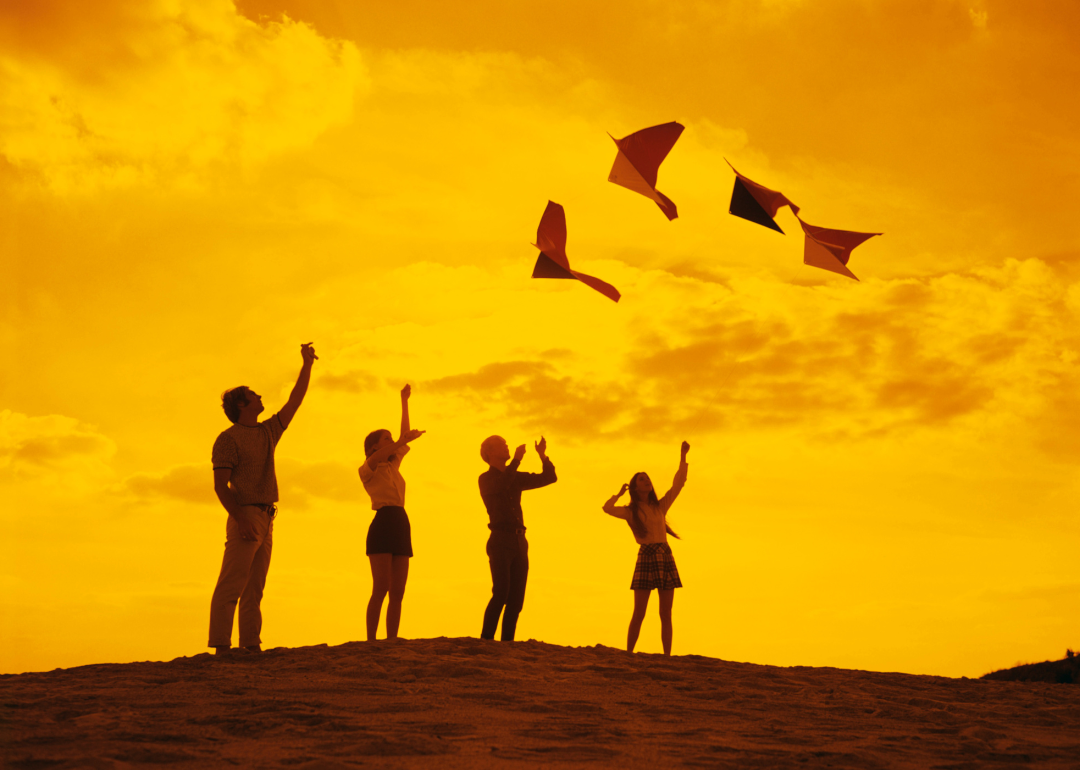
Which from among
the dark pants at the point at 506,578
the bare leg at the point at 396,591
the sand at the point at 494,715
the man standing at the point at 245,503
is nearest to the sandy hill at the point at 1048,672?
the sand at the point at 494,715

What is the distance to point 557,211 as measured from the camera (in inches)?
355

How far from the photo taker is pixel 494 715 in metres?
5.09

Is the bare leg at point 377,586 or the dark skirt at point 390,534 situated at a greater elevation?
the dark skirt at point 390,534

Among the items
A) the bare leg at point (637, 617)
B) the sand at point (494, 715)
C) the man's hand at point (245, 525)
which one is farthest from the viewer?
the bare leg at point (637, 617)

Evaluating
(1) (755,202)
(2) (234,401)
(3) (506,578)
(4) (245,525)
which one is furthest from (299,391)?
(1) (755,202)

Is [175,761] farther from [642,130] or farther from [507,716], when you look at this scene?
[642,130]

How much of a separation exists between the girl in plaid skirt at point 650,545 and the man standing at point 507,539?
1.26 m

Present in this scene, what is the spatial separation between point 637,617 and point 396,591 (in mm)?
2319

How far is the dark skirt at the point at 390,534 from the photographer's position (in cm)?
731

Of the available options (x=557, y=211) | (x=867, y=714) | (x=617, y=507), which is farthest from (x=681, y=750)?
(x=557, y=211)

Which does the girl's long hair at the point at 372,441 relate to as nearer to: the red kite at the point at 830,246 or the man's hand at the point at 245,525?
the man's hand at the point at 245,525

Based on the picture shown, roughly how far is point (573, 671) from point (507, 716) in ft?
5.21

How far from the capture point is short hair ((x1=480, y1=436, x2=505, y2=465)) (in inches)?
318

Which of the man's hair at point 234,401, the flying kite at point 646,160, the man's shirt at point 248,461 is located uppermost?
the flying kite at point 646,160
